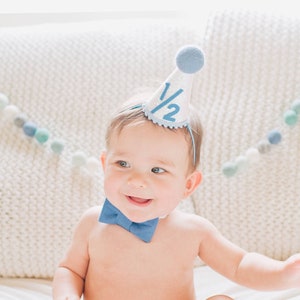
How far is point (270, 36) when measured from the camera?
1.46 meters

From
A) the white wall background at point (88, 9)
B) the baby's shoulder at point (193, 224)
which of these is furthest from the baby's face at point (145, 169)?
the white wall background at point (88, 9)

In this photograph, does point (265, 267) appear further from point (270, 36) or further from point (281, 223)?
point (270, 36)

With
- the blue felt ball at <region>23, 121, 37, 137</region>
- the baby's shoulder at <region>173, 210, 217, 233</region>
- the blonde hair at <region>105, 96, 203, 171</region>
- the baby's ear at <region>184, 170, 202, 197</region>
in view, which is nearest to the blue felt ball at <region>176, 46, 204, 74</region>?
the blonde hair at <region>105, 96, 203, 171</region>

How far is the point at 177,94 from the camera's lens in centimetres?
94

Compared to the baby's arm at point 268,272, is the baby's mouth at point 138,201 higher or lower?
higher

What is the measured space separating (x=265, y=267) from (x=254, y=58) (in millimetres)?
596

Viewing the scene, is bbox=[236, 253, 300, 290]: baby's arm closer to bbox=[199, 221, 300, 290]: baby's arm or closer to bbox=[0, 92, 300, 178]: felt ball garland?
bbox=[199, 221, 300, 290]: baby's arm

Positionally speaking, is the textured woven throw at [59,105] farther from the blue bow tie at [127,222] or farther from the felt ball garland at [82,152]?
the blue bow tie at [127,222]

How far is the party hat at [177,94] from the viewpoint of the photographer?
35.9 inches

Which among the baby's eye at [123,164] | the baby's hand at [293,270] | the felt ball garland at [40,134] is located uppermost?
the felt ball garland at [40,134]

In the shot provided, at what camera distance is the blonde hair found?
0.99 m

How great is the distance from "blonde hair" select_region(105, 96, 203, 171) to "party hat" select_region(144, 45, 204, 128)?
0.01m

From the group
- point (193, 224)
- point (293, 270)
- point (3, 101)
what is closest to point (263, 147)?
point (193, 224)

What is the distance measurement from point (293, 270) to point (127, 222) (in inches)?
11.5
